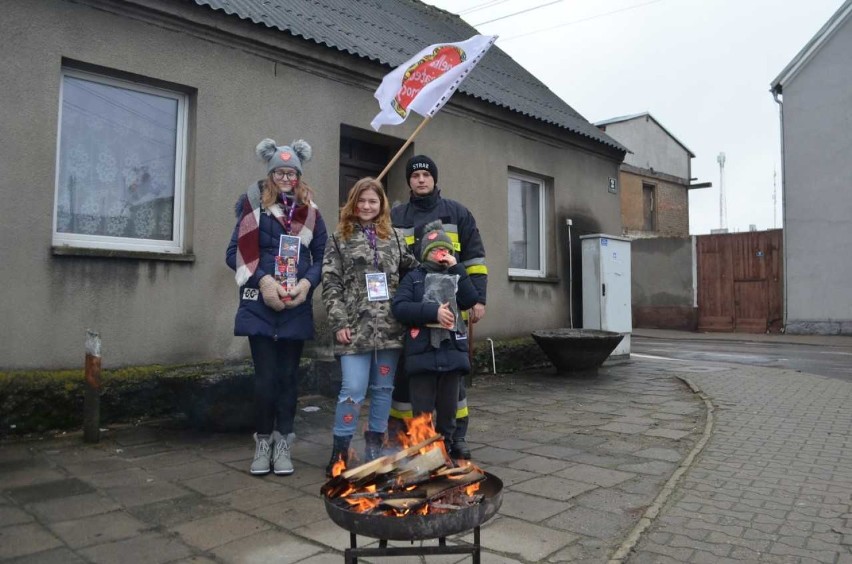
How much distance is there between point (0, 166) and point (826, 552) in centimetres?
580

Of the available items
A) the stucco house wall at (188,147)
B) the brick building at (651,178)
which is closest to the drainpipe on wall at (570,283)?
the stucco house wall at (188,147)

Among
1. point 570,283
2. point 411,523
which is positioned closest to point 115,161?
point 411,523

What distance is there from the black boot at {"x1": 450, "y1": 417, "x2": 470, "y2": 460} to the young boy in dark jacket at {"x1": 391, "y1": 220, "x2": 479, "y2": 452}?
0.51m

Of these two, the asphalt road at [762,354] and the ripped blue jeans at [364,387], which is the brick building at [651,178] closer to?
the asphalt road at [762,354]

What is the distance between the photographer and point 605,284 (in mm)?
9656

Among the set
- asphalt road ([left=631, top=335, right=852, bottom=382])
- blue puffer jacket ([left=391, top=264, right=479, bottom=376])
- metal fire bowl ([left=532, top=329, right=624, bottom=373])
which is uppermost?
blue puffer jacket ([left=391, top=264, right=479, bottom=376])

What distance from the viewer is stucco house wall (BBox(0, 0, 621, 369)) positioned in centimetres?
487

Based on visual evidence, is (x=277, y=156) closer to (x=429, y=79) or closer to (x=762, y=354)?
(x=429, y=79)

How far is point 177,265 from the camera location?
5.64m

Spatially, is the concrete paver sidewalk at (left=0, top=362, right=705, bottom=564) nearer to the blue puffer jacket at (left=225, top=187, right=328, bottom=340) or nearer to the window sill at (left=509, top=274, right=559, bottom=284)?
the blue puffer jacket at (left=225, top=187, right=328, bottom=340)

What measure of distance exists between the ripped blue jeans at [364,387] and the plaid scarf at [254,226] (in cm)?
87

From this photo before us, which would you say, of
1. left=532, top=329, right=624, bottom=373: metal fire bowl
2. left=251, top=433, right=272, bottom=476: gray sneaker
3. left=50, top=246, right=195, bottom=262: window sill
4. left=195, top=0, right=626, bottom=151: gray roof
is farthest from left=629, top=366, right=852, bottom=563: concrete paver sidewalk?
left=195, top=0, right=626, bottom=151: gray roof

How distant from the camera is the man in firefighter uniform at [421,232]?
4.22 m

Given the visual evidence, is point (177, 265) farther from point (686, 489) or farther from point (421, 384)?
point (686, 489)
